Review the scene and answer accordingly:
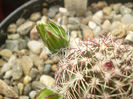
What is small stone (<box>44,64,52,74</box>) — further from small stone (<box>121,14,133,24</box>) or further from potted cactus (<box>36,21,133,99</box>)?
small stone (<box>121,14,133,24</box>)

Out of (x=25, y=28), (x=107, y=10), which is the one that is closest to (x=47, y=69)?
(x=25, y=28)

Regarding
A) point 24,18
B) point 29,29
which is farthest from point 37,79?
point 24,18

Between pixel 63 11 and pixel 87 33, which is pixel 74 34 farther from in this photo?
pixel 63 11

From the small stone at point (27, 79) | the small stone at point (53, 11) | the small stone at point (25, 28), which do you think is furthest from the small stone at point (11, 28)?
the small stone at point (27, 79)

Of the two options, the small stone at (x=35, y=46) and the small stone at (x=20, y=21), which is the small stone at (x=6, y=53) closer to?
the small stone at (x=35, y=46)

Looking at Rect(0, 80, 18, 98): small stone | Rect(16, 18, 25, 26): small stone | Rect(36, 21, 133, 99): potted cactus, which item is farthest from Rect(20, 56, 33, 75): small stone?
Rect(36, 21, 133, 99): potted cactus

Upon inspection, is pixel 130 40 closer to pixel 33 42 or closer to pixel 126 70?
pixel 126 70
